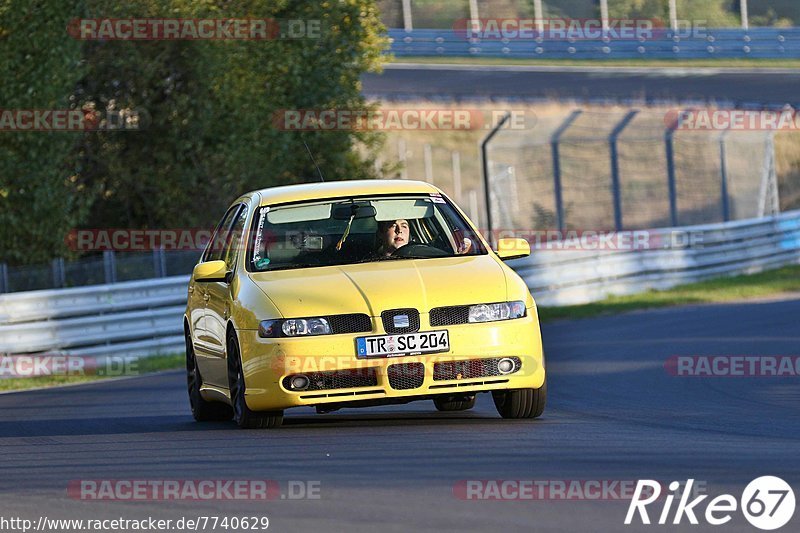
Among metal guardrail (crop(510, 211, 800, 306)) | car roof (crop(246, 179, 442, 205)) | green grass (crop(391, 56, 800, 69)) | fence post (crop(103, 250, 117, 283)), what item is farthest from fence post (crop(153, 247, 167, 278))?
green grass (crop(391, 56, 800, 69))

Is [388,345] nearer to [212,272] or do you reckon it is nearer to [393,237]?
[393,237]

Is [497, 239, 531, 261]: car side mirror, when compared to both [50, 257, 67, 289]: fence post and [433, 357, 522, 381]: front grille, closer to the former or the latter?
[433, 357, 522, 381]: front grille

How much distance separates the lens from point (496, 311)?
9.95 metres

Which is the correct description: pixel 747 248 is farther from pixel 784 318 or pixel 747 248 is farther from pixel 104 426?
pixel 104 426

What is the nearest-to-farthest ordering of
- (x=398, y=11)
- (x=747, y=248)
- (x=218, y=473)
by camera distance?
(x=218, y=473)
(x=747, y=248)
(x=398, y=11)

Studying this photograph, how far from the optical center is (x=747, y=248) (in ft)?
97.1

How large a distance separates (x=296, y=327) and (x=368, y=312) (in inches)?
17.2

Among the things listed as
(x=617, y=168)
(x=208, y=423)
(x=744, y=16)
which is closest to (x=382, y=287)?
(x=208, y=423)

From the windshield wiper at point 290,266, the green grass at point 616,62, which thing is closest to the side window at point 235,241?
the windshield wiper at point 290,266

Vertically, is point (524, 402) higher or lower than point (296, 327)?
lower

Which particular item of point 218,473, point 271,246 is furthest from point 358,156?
point 218,473

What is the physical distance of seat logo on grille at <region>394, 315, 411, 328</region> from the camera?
9.75 metres

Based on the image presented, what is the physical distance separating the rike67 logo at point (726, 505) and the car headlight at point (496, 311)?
106 inches

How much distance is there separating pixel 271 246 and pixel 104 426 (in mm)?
1880
